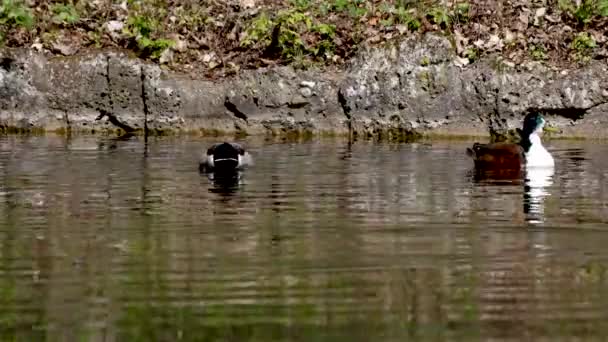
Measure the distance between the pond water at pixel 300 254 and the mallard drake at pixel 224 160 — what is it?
0.17 meters

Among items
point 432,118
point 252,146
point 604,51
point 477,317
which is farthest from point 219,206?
point 604,51

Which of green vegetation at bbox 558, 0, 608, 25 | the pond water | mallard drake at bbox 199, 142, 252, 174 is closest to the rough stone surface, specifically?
green vegetation at bbox 558, 0, 608, 25

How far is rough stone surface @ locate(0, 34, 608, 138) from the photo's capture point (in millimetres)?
22750

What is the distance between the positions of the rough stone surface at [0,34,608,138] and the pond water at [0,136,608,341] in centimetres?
558

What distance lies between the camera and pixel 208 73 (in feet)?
77.5

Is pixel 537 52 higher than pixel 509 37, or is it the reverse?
pixel 509 37

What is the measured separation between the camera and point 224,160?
1686 centimetres

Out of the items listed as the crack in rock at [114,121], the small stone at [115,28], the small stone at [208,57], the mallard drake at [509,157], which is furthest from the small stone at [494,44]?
the small stone at [115,28]

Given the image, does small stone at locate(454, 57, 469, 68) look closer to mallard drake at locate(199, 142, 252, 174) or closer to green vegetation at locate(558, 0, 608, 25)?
green vegetation at locate(558, 0, 608, 25)

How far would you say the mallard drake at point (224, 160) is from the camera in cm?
1683

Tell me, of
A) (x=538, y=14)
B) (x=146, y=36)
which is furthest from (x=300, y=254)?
(x=538, y=14)

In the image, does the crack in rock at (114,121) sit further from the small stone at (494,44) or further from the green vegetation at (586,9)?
the green vegetation at (586,9)

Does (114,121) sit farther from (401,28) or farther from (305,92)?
(401,28)

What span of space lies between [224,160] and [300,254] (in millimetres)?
7099
